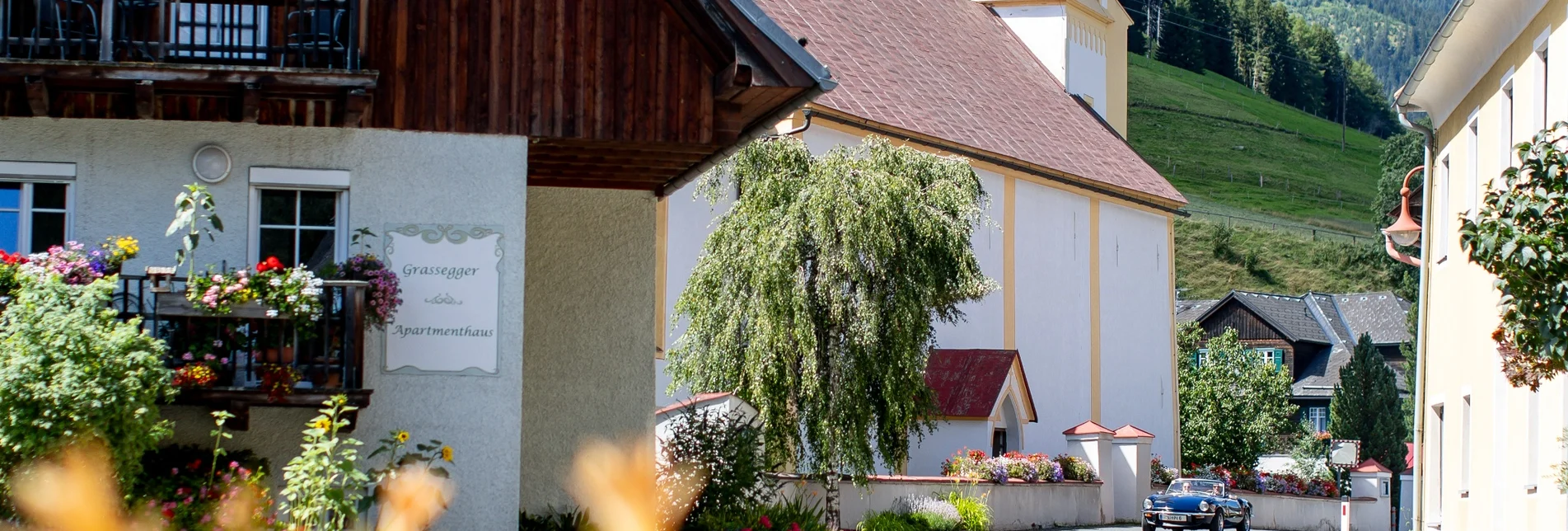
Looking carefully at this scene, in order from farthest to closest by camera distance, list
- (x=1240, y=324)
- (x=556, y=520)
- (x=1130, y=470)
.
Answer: (x=1240, y=324) < (x=1130, y=470) < (x=556, y=520)

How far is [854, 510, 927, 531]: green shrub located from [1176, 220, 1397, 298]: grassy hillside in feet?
232

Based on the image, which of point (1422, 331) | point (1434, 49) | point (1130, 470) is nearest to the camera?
point (1434, 49)

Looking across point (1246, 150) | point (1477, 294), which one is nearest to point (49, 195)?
point (1477, 294)

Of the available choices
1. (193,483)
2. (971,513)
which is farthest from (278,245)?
(971,513)

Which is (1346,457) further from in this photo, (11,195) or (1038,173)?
(11,195)

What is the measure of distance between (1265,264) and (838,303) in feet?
264

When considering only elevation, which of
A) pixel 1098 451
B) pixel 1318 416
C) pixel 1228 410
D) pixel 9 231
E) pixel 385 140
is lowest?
pixel 1318 416

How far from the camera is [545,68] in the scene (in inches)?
525

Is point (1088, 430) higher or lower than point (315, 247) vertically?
lower

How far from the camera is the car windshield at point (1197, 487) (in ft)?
107

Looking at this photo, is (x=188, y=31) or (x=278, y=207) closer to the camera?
(x=188, y=31)

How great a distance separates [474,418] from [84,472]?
10.0 ft

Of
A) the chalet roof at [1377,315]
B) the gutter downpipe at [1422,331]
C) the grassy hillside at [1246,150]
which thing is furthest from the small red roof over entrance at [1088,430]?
the grassy hillside at [1246,150]

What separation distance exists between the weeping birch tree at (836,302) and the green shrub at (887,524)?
23.5 inches
